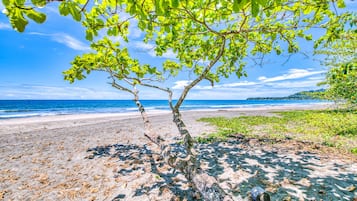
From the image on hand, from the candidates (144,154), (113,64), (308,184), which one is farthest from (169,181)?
(113,64)

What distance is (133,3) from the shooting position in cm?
189

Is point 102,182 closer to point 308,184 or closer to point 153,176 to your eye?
point 153,176

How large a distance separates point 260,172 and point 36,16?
4794mm

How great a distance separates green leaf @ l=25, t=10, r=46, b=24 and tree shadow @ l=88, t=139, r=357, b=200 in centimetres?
323

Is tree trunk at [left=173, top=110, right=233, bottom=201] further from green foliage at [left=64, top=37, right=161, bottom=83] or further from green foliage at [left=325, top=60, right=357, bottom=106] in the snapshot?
green foliage at [left=325, top=60, right=357, bottom=106]

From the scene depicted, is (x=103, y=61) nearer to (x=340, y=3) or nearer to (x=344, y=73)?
(x=340, y=3)

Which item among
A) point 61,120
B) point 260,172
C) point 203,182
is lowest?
point 260,172

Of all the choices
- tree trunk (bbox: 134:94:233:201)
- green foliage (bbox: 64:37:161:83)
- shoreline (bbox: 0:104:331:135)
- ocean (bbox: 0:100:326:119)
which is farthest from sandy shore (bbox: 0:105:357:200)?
ocean (bbox: 0:100:326:119)

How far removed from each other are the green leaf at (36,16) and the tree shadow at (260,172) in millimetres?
3232

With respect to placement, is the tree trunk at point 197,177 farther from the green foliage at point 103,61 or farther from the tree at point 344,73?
the tree at point 344,73

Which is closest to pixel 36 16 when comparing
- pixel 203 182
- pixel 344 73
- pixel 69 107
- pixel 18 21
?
pixel 18 21

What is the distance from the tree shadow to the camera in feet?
11.6

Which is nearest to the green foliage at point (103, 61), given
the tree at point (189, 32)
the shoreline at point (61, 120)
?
the tree at point (189, 32)

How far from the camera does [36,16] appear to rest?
1425 millimetres
